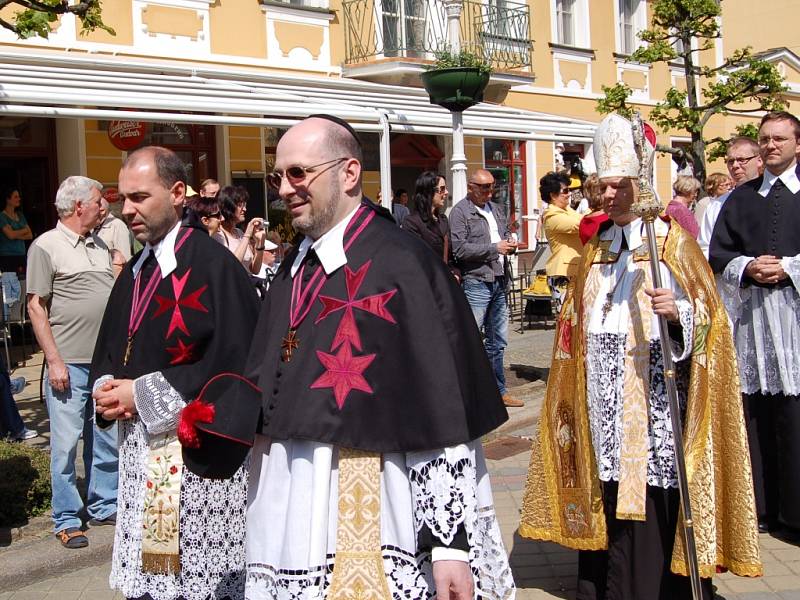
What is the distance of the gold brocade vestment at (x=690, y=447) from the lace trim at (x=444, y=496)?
5.78ft

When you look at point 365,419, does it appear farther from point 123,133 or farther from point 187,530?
point 123,133

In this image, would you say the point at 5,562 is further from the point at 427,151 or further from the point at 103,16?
the point at 427,151

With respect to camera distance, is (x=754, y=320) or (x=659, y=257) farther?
(x=754, y=320)

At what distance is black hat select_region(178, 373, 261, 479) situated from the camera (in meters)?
2.75

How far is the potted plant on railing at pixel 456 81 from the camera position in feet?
32.7

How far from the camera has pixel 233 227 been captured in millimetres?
7246

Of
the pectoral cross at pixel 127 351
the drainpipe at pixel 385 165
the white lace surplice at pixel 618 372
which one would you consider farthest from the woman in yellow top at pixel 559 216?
the pectoral cross at pixel 127 351

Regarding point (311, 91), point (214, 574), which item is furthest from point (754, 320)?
point (311, 91)

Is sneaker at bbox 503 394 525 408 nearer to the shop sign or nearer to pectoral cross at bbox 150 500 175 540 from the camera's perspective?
pectoral cross at bbox 150 500 175 540

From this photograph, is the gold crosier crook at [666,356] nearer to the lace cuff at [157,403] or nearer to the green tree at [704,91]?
the lace cuff at [157,403]

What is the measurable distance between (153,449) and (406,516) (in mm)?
1212

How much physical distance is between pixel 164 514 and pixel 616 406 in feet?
6.17

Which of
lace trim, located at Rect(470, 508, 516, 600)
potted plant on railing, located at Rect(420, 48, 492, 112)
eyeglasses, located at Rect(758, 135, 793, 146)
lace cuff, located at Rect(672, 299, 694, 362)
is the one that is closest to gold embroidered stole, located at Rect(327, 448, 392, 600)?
lace trim, located at Rect(470, 508, 516, 600)

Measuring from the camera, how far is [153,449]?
346cm
